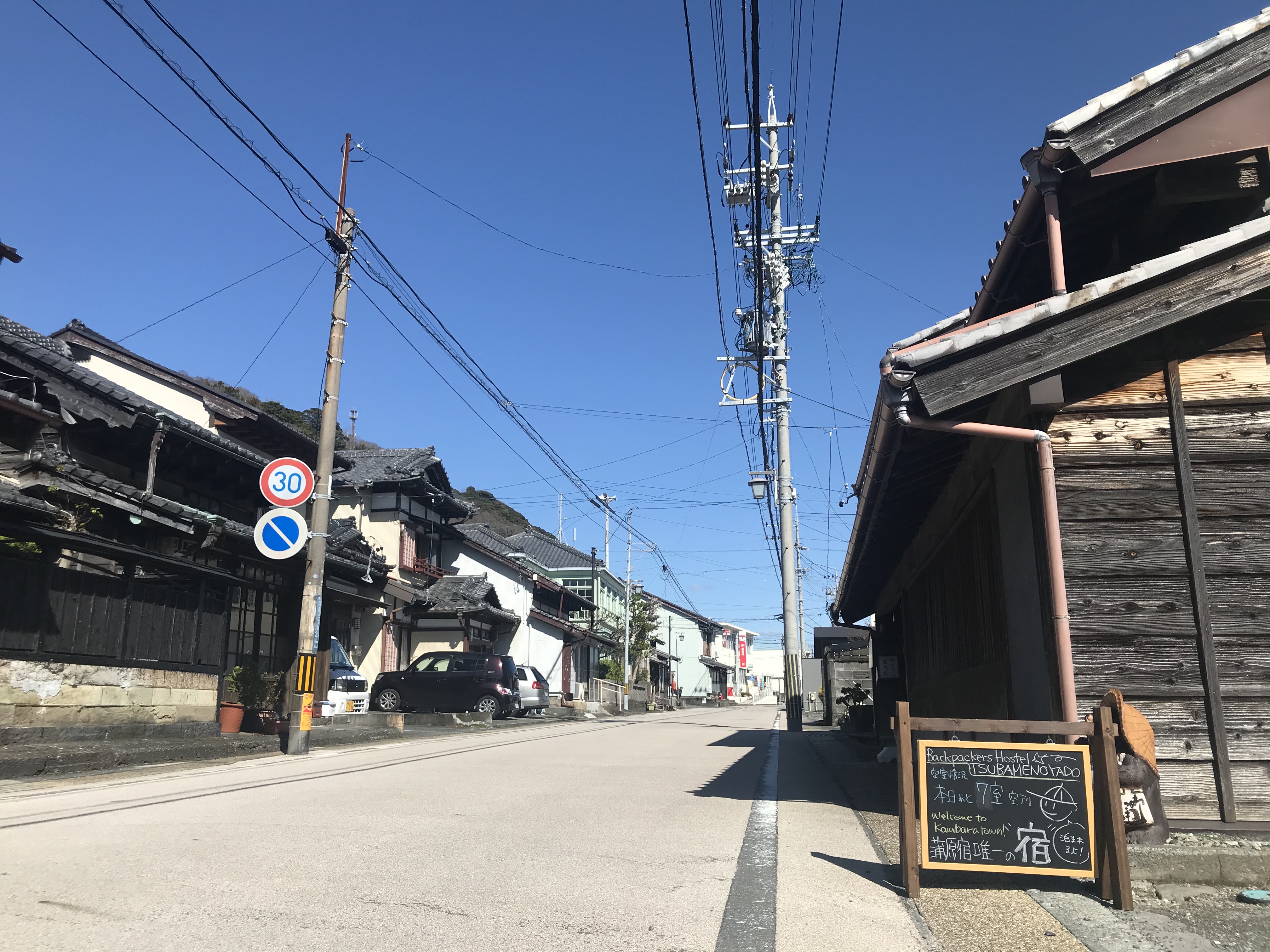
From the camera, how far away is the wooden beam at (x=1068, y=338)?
5.57m

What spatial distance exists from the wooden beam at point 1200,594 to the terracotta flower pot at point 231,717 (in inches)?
519

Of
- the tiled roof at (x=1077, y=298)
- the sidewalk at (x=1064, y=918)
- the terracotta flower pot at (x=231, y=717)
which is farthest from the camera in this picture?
Result: the terracotta flower pot at (x=231, y=717)

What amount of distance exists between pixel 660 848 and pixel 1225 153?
600 centimetres

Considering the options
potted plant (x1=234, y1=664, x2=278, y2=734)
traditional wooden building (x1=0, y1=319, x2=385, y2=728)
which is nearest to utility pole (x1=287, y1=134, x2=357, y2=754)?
potted plant (x1=234, y1=664, x2=278, y2=734)

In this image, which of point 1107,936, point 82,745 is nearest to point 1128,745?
point 1107,936

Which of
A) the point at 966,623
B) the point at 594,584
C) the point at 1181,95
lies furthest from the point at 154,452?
the point at 594,584

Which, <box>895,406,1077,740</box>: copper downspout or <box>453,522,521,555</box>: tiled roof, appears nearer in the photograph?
<box>895,406,1077,740</box>: copper downspout

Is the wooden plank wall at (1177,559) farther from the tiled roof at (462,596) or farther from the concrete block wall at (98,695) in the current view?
the tiled roof at (462,596)

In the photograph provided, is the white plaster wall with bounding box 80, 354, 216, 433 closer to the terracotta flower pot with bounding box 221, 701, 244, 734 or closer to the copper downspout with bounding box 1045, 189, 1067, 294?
the terracotta flower pot with bounding box 221, 701, 244, 734

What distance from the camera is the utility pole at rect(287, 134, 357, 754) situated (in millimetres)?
12953

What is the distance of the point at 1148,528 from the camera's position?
5.74 meters

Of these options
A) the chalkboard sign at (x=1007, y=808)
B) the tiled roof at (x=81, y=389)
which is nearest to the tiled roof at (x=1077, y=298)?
the chalkboard sign at (x=1007, y=808)

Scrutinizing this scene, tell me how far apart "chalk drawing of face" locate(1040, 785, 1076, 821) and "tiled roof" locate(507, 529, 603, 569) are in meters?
49.0

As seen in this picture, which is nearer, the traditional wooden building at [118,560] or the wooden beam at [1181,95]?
the wooden beam at [1181,95]
